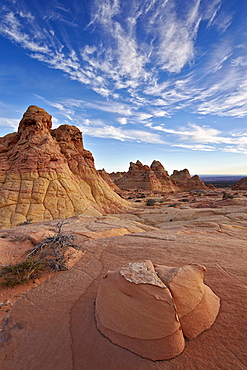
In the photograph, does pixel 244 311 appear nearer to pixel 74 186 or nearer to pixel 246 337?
A: pixel 246 337

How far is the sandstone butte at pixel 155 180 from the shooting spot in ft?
179

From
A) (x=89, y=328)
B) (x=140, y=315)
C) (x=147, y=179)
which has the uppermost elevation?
(x=147, y=179)

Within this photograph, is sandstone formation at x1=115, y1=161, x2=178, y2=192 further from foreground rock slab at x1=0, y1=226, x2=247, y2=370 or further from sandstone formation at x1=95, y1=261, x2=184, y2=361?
sandstone formation at x1=95, y1=261, x2=184, y2=361

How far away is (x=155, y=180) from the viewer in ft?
182

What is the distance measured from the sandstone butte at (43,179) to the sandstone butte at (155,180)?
33290 mm

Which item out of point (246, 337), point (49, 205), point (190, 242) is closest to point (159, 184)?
point (49, 205)

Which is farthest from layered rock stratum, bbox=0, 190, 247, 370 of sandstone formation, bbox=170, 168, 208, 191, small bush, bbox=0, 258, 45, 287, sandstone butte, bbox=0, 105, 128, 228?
sandstone formation, bbox=170, 168, 208, 191

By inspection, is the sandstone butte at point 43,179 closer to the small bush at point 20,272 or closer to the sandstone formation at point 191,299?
the small bush at point 20,272

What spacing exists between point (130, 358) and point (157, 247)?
324 centimetres

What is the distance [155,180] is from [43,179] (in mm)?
42846

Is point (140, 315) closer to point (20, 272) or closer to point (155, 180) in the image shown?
point (20, 272)

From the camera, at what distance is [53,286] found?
3.71 meters

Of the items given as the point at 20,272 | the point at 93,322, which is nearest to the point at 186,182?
the point at 20,272

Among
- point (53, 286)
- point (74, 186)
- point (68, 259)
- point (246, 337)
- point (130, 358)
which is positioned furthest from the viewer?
point (74, 186)
